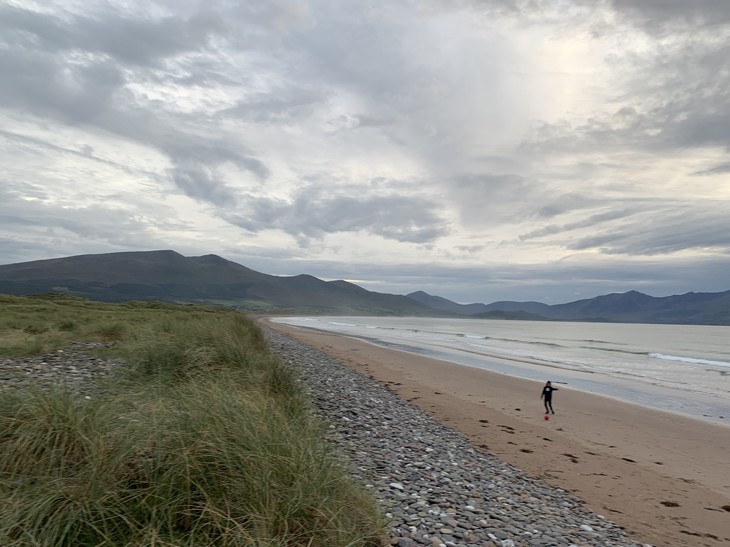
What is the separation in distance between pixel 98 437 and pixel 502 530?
4.68m

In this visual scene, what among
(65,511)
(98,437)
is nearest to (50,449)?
(98,437)

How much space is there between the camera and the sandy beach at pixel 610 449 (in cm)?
734

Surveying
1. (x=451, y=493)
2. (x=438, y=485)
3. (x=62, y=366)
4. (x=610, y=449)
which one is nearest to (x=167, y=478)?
(x=451, y=493)

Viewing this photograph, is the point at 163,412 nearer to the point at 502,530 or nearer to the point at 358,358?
the point at 502,530

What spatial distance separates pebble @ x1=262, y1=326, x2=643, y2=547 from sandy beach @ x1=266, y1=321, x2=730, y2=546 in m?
0.73

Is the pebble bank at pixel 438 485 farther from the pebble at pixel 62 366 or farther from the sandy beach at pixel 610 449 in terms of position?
the sandy beach at pixel 610 449

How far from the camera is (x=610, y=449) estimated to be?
11484mm

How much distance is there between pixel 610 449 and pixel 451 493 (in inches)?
287

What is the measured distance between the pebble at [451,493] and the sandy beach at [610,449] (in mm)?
730

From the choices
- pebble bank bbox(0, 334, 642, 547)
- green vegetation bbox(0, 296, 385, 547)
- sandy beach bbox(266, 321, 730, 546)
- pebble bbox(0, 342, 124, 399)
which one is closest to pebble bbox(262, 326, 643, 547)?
pebble bank bbox(0, 334, 642, 547)

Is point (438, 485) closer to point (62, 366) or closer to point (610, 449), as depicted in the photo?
point (610, 449)

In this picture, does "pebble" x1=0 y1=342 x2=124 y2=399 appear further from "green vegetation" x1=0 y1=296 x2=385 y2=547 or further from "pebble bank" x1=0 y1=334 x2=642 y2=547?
"green vegetation" x1=0 y1=296 x2=385 y2=547

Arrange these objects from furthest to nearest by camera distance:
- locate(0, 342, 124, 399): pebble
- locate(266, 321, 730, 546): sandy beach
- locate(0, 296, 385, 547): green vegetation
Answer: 1. locate(0, 342, 124, 399): pebble
2. locate(266, 321, 730, 546): sandy beach
3. locate(0, 296, 385, 547): green vegetation

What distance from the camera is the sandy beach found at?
7.34 meters
